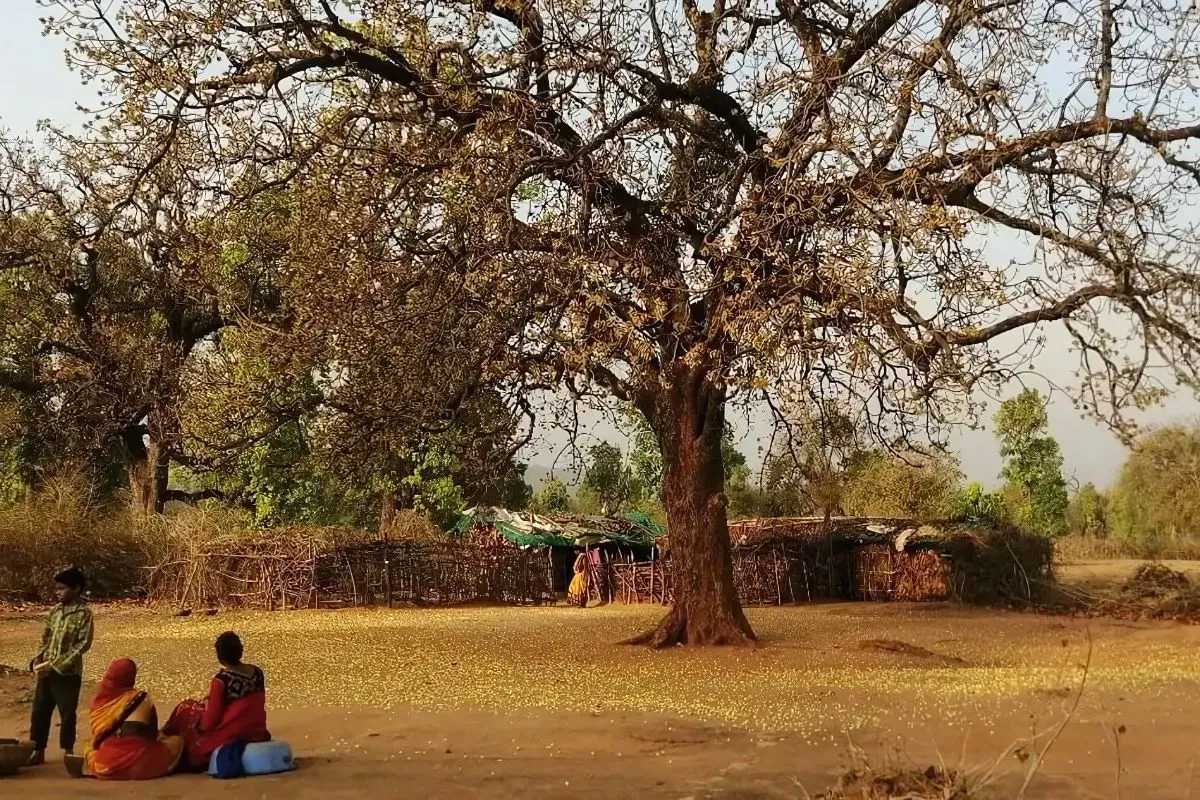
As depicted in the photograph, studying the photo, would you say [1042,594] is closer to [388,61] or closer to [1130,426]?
[1130,426]

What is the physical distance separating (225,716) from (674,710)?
3989 mm

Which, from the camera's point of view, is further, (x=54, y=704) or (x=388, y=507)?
(x=388, y=507)

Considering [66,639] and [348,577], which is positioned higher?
[348,577]

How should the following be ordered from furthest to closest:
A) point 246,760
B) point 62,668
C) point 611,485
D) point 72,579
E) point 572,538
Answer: point 611,485
point 572,538
point 72,579
point 62,668
point 246,760

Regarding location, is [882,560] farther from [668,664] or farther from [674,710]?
[674,710]

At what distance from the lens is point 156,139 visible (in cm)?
996

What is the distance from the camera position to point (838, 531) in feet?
88.7

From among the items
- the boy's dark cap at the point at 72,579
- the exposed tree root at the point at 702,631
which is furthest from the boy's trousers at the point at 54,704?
the exposed tree root at the point at 702,631

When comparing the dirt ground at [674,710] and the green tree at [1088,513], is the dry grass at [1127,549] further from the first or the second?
the dirt ground at [674,710]

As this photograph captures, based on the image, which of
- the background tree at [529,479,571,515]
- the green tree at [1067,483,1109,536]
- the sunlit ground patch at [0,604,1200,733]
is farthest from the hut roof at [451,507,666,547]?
the green tree at [1067,483,1109,536]

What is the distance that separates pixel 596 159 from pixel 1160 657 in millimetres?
9924

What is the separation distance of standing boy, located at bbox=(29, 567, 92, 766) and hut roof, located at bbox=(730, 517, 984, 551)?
20.1 m

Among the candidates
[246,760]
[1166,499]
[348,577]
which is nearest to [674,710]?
[246,760]

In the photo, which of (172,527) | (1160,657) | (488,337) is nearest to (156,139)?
(488,337)
